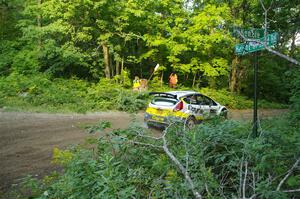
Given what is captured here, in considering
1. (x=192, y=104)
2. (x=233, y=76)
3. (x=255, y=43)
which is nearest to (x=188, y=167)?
(x=255, y=43)

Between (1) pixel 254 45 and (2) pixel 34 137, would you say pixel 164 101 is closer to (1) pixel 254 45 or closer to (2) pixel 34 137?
(2) pixel 34 137

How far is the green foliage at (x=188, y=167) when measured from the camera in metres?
3.25

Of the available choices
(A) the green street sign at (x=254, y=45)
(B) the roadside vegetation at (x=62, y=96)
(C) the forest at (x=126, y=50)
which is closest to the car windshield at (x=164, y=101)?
(C) the forest at (x=126, y=50)

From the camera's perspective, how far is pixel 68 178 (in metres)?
3.76

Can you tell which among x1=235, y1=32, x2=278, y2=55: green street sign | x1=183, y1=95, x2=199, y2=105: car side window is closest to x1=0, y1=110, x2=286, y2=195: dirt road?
x1=235, y1=32, x2=278, y2=55: green street sign

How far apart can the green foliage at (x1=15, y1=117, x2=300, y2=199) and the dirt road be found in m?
0.89

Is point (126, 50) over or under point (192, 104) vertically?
over

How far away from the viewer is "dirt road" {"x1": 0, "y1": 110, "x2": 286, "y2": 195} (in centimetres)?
690

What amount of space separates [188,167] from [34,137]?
783 cm

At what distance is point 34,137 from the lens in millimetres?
10141

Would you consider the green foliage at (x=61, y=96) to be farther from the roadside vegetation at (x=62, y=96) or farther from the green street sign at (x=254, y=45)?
the green street sign at (x=254, y=45)

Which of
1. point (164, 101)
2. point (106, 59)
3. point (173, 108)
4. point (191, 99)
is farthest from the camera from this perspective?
point (106, 59)

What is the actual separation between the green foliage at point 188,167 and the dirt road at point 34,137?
892 mm

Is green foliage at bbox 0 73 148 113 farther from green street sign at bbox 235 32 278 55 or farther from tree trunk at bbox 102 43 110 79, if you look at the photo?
→ green street sign at bbox 235 32 278 55
